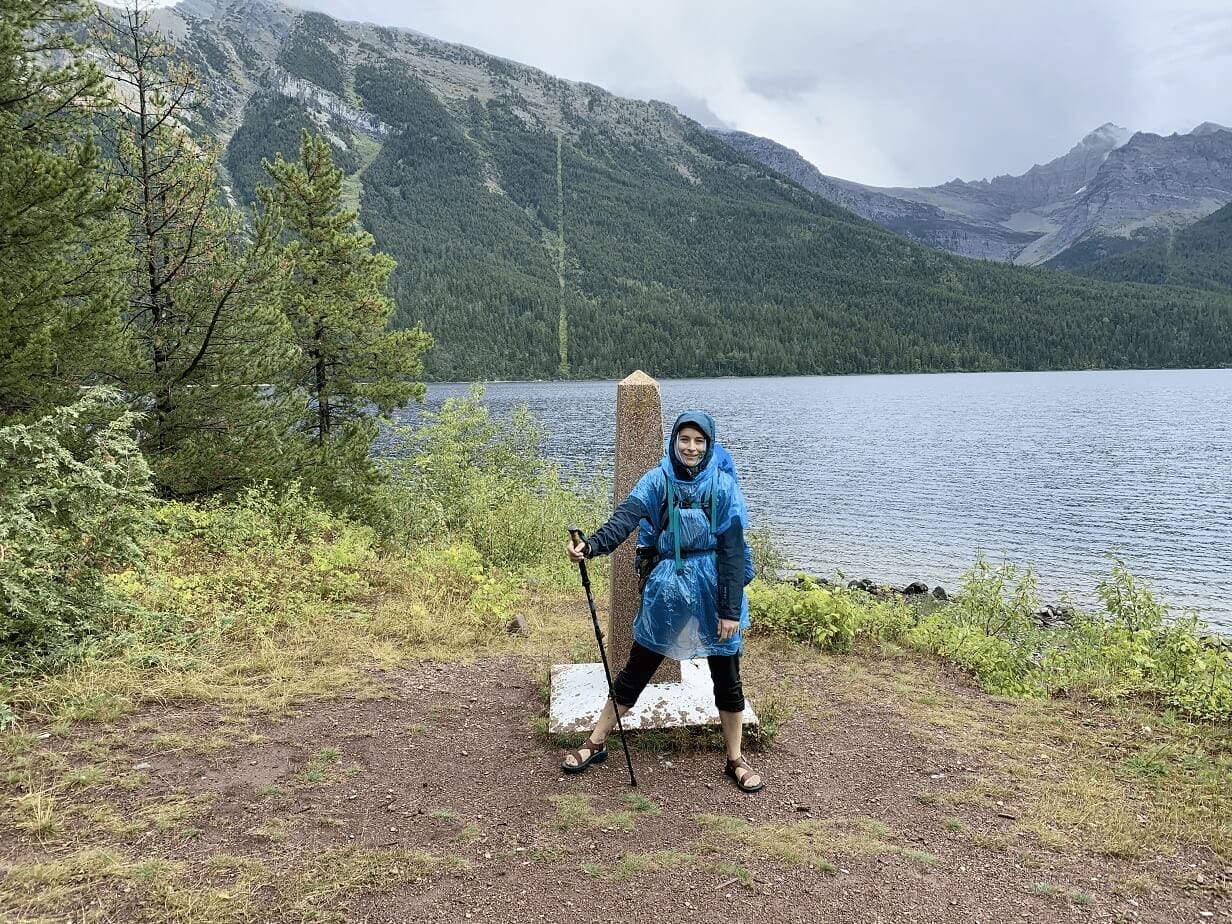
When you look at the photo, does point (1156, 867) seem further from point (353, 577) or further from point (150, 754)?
point (353, 577)

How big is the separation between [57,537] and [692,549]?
566 centimetres

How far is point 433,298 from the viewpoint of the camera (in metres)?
163

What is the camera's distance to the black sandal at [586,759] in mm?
4906

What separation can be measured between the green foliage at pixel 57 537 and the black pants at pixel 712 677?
4.41 m

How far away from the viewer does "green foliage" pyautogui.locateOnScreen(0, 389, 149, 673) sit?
5.41m

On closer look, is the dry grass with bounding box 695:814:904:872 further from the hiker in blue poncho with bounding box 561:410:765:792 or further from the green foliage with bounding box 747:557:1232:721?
the green foliage with bounding box 747:557:1232:721

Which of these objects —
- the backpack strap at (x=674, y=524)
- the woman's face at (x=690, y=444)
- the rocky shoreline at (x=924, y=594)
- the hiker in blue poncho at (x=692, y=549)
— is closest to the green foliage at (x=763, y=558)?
the rocky shoreline at (x=924, y=594)

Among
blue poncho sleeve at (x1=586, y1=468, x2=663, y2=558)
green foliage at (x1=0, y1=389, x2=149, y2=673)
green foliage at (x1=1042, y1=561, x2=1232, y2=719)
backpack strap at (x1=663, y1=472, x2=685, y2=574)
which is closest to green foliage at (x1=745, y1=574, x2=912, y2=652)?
green foliage at (x1=1042, y1=561, x2=1232, y2=719)

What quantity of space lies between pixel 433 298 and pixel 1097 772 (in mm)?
169437

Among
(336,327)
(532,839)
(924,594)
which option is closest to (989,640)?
(532,839)

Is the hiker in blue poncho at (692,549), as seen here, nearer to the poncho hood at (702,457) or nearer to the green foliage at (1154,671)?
Answer: the poncho hood at (702,457)

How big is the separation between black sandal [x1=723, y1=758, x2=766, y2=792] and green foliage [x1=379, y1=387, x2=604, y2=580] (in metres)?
7.28

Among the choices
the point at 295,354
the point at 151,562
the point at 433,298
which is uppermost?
the point at 433,298

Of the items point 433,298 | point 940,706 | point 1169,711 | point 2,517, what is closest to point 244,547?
point 2,517
